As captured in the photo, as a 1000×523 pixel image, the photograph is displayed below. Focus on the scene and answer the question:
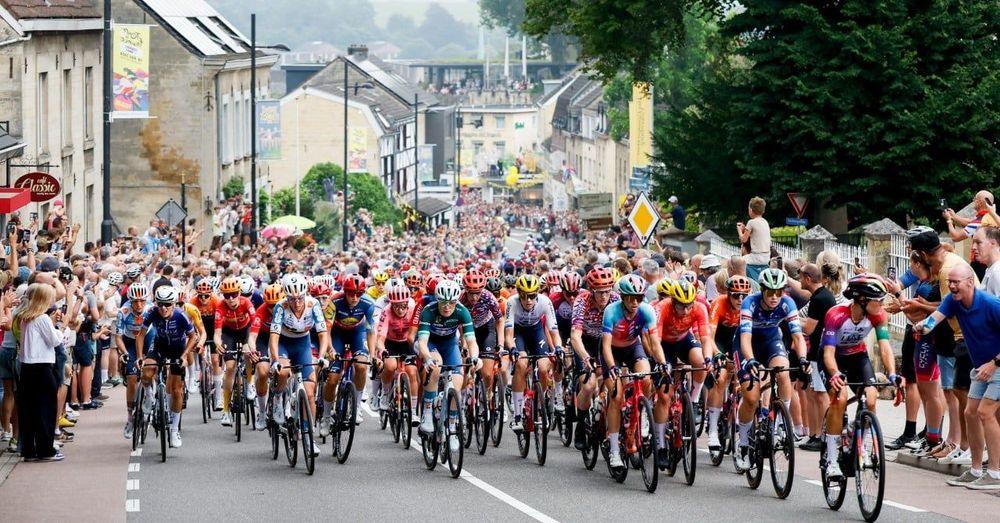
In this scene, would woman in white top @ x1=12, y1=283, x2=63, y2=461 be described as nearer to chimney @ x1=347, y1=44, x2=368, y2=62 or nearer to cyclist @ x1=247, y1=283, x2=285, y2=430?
cyclist @ x1=247, y1=283, x2=285, y2=430

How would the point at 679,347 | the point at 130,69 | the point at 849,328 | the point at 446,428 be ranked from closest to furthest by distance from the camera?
1. the point at 849,328
2. the point at 446,428
3. the point at 679,347
4. the point at 130,69

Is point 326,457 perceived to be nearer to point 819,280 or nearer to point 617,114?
point 819,280

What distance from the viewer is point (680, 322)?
54.0 ft

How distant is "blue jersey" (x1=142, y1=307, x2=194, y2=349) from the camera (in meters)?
18.5

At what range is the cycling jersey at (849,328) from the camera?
14.4 meters

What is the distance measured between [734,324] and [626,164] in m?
96.3

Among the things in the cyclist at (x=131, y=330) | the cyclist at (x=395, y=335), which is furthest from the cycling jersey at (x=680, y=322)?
the cyclist at (x=131, y=330)

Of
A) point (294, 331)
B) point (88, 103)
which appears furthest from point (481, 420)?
point (88, 103)

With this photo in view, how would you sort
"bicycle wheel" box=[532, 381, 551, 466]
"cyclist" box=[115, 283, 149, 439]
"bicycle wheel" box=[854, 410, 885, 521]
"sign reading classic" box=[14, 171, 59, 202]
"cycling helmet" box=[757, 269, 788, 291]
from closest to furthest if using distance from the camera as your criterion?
1. "bicycle wheel" box=[854, 410, 885, 521]
2. "cycling helmet" box=[757, 269, 788, 291]
3. "bicycle wheel" box=[532, 381, 551, 466]
4. "cyclist" box=[115, 283, 149, 439]
5. "sign reading classic" box=[14, 171, 59, 202]

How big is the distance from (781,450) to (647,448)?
1314 millimetres

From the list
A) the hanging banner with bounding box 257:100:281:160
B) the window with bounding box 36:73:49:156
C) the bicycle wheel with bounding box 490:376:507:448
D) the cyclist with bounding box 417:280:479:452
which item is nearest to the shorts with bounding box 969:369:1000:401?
the cyclist with bounding box 417:280:479:452

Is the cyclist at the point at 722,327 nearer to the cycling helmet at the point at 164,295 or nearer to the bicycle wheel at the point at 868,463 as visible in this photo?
the bicycle wheel at the point at 868,463

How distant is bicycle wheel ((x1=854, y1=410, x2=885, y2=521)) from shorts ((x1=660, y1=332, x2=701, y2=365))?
Result: 320 cm

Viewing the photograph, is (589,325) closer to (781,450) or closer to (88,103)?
(781,450)
